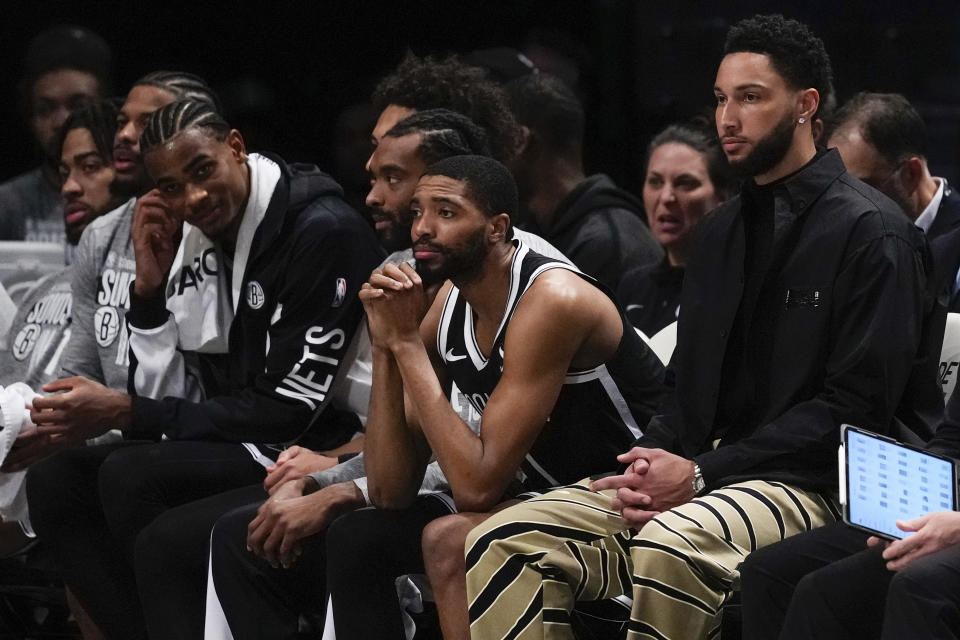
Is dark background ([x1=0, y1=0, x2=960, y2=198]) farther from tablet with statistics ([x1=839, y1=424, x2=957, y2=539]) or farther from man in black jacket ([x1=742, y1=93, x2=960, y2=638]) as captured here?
tablet with statistics ([x1=839, y1=424, x2=957, y2=539])

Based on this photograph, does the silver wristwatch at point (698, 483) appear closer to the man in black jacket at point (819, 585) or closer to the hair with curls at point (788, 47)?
the man in black jacket at point (819, 585)

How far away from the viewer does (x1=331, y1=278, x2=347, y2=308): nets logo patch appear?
3.86 meters

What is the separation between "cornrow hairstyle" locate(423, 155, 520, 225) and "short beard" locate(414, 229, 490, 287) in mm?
73

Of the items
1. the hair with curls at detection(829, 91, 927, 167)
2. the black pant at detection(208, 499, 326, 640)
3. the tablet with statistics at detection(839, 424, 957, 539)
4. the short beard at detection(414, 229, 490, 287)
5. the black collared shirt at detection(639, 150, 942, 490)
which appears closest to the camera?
the tablet with statistics at detection(839, 424, 957, 539)

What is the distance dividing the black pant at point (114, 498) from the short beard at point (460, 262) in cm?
84

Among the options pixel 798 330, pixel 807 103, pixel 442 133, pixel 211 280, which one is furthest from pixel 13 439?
pixel 807 103

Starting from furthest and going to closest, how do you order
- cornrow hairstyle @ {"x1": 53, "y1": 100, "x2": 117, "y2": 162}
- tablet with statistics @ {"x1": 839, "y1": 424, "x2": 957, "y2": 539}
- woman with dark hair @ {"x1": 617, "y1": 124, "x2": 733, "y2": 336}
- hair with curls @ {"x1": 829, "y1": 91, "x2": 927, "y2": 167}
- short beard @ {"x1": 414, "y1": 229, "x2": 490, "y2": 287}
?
cornrow hairstyle @ {"x1": 53, "y1": 100, "x2": 117, "y2": 162}, woman with dark hair @ {"x1": 617, "y1": 124, "x2": 733, "y2": 336}, hair with curls @ {"x1": 829, "y1": 91, "x2": 927, "y2": 167}, short beard @ {"x1": 414, "y1": 229, "x2": 490, "y2": 287}, tablet with statistics @ {"x1": 839, "y1": 424, "x2": 957, "y2": 539}

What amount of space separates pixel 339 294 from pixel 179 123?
2.05 ft

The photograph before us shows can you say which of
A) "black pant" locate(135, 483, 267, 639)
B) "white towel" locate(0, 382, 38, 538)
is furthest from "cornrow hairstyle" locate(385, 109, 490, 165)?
"white towel" locate(0, 382, 38, 538)

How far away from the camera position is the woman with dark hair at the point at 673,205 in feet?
14.5

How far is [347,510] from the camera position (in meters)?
3.52

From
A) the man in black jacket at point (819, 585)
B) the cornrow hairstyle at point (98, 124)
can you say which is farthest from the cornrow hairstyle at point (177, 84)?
the man in black jacket at point (819, 585)

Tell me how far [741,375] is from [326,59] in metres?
3.73

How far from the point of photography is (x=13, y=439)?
4008 mm
